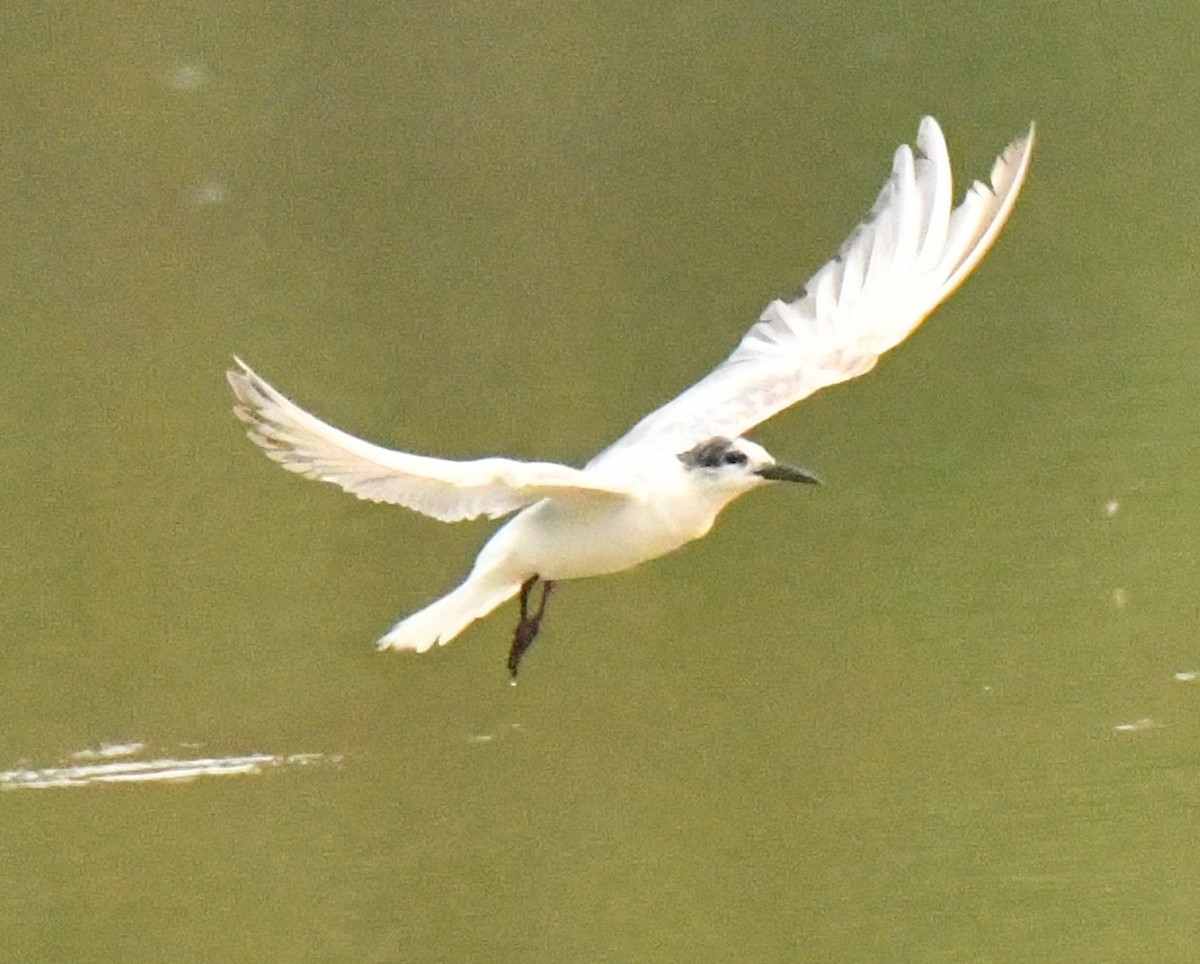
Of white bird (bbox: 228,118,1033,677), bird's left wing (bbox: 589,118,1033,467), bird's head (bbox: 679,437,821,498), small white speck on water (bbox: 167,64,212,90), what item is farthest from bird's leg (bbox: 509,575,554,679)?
small white speck on water (bbox: 167,64,212,90)

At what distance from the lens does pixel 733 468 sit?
337 centimetres

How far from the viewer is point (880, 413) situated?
15.8ft

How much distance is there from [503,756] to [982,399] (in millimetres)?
1389

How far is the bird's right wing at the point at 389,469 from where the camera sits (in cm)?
278

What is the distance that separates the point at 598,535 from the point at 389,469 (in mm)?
542

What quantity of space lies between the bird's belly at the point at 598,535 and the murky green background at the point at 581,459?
46 cm

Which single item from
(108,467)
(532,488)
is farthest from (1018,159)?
(108,467)

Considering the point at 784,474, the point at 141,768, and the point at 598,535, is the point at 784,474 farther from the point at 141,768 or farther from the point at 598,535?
the point at 141,768

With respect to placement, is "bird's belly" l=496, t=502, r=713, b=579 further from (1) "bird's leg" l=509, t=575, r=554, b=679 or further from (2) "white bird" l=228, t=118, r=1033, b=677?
(1) "bird's leg" l=509, t=575, r=554, b=679

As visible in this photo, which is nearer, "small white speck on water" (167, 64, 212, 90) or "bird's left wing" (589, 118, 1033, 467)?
"bird's left wing" (589, 118, 1033, 467)

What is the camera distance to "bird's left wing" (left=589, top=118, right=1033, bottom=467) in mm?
3646

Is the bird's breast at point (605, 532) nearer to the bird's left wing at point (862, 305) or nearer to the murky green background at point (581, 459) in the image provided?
the bird's left wing at point (862, 305)

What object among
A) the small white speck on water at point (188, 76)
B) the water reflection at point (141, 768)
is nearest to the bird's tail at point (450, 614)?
the water reflection at point (141, 768)

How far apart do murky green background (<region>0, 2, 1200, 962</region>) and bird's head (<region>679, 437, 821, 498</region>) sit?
21.5 inches
